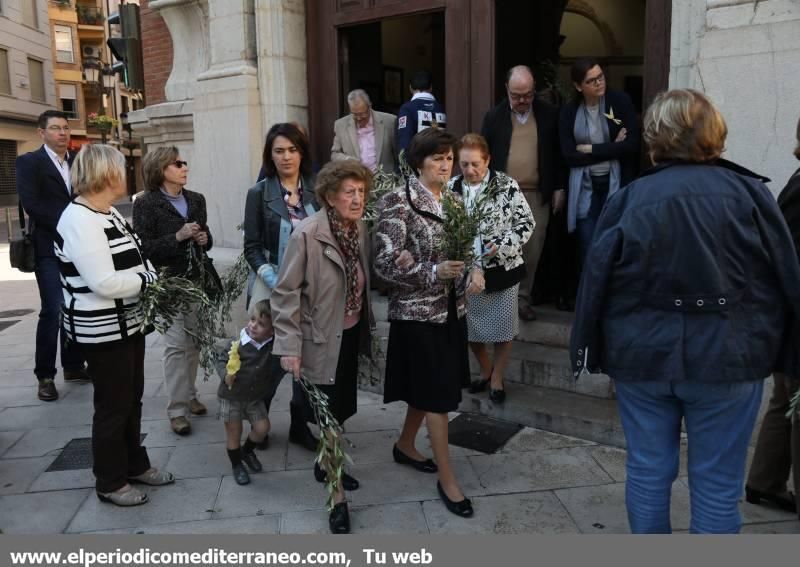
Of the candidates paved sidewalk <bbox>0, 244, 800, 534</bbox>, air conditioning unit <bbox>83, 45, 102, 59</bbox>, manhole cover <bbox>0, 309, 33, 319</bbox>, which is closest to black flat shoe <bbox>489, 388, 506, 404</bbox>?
paved sidewalk <bbox>0, 244, 800, 534</bbox>

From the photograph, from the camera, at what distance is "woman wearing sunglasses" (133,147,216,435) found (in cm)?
442

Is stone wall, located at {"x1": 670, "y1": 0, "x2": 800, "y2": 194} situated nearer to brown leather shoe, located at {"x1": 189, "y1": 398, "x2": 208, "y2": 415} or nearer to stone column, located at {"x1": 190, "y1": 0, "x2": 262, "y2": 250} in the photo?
brown leather shoe, located at {"x1": 189, "y1": 398, "x2": 208, "y2": 415}

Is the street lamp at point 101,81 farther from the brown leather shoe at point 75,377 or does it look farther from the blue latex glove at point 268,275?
the blue latex glove at point 268,275

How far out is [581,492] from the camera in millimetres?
3664

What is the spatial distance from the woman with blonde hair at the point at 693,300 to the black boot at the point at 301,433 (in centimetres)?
235

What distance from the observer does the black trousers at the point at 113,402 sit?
345 centimetres

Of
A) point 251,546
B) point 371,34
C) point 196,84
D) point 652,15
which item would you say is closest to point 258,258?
point 251,546

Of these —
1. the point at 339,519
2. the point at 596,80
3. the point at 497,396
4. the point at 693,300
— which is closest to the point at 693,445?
the point at 693,300

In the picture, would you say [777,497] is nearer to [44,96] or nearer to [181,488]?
[181,488]

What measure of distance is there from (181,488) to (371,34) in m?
5.91

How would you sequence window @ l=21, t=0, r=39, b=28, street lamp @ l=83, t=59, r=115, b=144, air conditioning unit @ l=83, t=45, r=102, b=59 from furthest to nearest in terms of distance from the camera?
air conditioning unit @ l=83, t=45, r=102, b=59 → window @ l=21, t=0, r=39, b=28 → street lamp @ l=83, t=59, r=115, b=144

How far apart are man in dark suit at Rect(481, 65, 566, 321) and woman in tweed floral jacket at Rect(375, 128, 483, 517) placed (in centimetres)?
187

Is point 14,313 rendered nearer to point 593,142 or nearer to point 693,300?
point 593,142

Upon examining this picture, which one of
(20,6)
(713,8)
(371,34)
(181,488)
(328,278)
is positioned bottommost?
(181,488)
